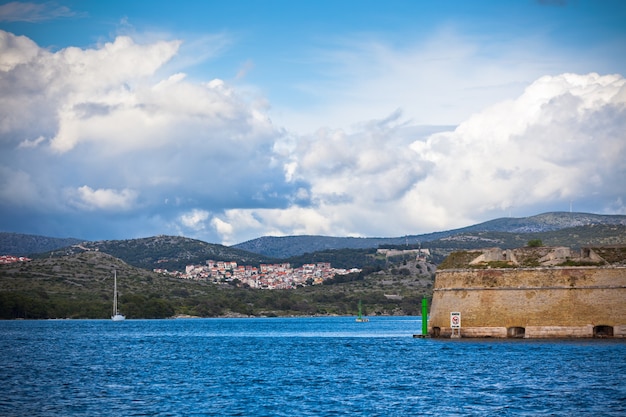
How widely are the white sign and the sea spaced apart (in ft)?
3.88

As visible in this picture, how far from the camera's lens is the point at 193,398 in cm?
3853

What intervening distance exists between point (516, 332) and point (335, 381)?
22127 mm

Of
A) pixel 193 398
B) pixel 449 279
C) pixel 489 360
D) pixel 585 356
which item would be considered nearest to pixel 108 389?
pixel 193 398

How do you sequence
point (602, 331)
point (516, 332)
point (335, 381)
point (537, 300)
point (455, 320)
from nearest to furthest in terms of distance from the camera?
point (335, 381)
point (602, 331)
point (537, 300)
point (516, 332)
point (455, 320)

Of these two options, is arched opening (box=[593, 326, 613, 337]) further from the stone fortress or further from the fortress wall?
the fortress wall

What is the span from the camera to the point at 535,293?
60.6 m

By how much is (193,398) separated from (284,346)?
129ft

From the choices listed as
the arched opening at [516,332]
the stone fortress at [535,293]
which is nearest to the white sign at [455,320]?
the stone fortress at [535,293]

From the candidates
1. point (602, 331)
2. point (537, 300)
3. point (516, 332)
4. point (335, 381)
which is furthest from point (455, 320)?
point (335, 381)

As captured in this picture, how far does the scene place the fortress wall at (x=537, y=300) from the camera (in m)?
58.7

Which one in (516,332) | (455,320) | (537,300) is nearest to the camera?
(537,300)

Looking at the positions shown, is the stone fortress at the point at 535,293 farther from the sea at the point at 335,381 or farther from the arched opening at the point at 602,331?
the sea at the point at 335,381

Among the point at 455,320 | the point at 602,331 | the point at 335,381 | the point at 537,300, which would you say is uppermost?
the point at 537,300

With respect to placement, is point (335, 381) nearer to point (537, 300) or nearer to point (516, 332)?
point (537, 300)
